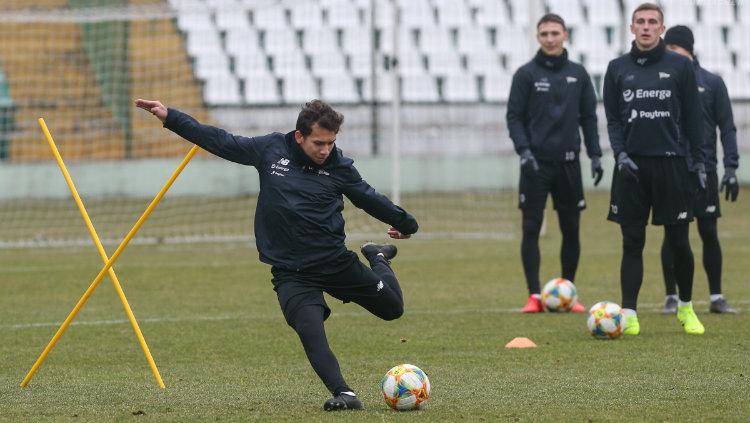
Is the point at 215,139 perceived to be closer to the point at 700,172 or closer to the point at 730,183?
the point at 700,172

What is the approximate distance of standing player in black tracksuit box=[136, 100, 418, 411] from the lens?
22.8 ft

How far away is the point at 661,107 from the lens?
961 centimetres

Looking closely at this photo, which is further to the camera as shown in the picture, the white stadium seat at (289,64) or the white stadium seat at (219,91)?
the white stadium seat at (289,64)

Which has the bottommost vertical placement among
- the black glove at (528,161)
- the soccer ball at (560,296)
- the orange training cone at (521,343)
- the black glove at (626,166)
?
the soccer ball at (560,296)

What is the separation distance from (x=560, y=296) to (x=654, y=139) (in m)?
1.96

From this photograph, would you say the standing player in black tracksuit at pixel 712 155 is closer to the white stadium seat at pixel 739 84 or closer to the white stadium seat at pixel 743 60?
the white stadium seat at pixel 739 84

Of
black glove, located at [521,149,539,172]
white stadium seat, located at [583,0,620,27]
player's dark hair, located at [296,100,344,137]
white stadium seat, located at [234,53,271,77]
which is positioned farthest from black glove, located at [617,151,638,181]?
white stadium seat, located at [583,0,620,27]

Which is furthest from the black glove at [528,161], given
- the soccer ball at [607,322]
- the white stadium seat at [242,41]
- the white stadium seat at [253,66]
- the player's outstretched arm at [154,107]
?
the white stadium seat at [242,41]

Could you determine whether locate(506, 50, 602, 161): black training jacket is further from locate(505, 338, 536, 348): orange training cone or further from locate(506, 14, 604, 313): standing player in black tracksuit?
locate(505, 338, 536, 348): orange training cone

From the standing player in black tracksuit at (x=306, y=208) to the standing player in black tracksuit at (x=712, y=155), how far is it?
14.1 feet

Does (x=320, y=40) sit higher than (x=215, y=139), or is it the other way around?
(x=320, y=40)

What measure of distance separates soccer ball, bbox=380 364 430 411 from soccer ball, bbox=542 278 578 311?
14.8 ft

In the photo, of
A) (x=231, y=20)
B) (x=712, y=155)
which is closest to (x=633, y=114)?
(x=712, y=155)

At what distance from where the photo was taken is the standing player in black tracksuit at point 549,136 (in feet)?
37.7
